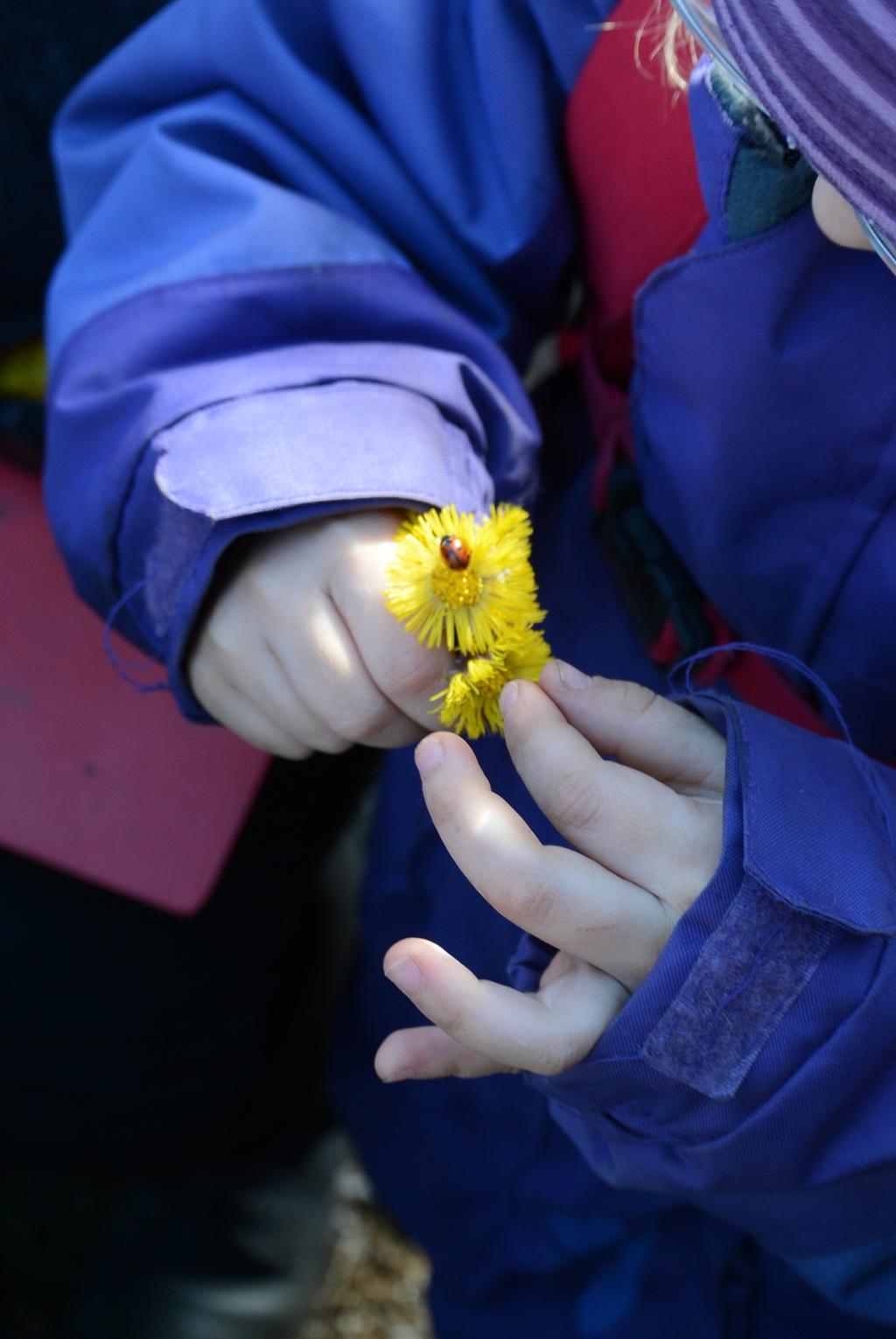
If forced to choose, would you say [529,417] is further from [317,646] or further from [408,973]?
[408,973]

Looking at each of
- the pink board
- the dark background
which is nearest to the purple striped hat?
the pink board

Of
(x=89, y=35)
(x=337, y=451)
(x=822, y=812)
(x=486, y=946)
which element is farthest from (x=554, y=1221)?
(x=89, y=35)

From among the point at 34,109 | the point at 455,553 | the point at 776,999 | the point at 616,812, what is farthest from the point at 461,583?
the point at 34,109

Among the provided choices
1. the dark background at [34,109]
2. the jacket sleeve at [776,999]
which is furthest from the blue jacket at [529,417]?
the dark background at [34,109]

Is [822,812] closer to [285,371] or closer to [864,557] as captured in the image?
[864,557]

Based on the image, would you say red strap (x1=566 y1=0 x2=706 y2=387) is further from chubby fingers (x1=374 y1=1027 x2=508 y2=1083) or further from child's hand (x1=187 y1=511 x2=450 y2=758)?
chubby fingers (x1=374 y1=1027 x2=508 y2=1083)
